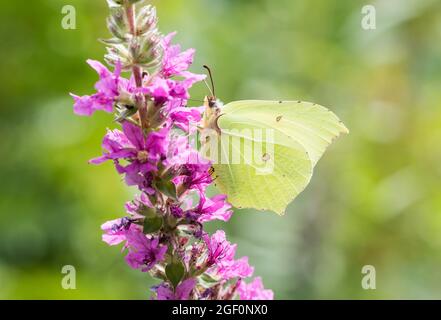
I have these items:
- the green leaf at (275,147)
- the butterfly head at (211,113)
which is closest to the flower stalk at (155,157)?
the butterfly head at (211,113)

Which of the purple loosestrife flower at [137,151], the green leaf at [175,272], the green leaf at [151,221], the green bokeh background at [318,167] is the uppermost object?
the green bokeh background at [318,167]

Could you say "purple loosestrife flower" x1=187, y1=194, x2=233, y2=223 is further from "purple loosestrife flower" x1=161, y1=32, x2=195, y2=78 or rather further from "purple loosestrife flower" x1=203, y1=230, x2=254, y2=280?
"purple loosestrife flower" x1=161, y1=32, x2=195, y2=78

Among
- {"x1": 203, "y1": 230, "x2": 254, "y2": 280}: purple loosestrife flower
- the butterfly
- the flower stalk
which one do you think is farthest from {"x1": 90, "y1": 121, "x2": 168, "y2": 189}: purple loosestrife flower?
the butterfly

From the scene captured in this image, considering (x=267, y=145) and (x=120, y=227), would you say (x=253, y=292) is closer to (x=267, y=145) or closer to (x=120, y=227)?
(x=120, y=227)

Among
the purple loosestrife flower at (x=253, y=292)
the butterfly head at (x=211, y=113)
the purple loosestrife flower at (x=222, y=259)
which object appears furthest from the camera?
the butterfly head at (x=211, y=113)

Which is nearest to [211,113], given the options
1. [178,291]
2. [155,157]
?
[155,157]

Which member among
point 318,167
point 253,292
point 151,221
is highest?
point 318,167

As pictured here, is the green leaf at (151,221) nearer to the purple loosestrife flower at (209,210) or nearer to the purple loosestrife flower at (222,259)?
the purple loosestrife flower at (209,210)
